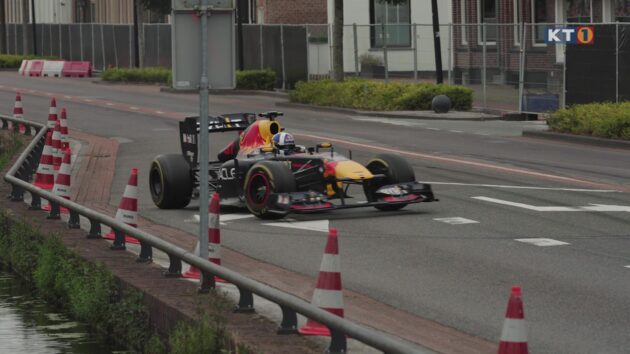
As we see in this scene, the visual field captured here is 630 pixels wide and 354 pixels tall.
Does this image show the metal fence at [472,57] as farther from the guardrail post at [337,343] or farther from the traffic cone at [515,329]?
the traffic cone at [515,329]

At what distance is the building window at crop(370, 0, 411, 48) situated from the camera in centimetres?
4444

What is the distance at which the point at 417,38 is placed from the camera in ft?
145

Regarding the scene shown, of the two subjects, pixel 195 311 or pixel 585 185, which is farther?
pixel 585 185

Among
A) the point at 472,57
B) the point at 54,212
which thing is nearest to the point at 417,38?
the point at 472,57

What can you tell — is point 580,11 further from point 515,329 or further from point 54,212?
point 515,329

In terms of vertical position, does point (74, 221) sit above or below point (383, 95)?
below

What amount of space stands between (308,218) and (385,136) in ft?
45.4

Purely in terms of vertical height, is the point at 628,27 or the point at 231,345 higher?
the point at 628,27

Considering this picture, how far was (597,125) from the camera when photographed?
1185 inches

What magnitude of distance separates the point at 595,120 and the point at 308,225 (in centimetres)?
1391

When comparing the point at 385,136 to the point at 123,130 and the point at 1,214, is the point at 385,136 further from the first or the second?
the point at 1,214

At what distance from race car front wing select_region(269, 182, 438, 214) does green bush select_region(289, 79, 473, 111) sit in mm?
21096

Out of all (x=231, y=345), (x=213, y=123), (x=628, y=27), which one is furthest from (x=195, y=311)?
(x=628, y=27)

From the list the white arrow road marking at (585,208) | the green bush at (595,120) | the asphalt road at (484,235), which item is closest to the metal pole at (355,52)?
the green bush at (595,120)
